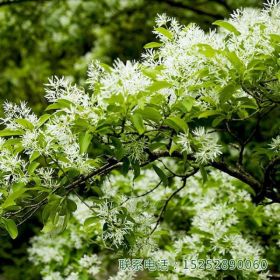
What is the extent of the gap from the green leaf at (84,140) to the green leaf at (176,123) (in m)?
0.27

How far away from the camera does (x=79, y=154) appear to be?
1.91 meters

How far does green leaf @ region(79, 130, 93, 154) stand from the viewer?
1747 mm

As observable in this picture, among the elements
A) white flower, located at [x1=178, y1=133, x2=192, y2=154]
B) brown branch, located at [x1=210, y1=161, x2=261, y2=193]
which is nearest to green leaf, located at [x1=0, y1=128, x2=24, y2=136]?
white flower, located at [x1=178, y1=133, x2=192, y2=154]

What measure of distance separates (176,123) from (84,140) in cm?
31

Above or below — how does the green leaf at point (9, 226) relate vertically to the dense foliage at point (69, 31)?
below

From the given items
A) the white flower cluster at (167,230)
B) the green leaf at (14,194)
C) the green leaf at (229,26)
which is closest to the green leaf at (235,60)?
the green leaf at (229,26)

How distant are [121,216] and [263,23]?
90 cm

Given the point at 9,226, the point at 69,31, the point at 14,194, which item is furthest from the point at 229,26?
the point at 69,31

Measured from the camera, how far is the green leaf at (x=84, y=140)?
→ 175 centimetres

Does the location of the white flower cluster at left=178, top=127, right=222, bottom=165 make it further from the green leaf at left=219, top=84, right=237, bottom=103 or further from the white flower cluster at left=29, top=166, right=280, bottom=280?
the white flower cluster at left=29, top=166, right=280, bottom=280

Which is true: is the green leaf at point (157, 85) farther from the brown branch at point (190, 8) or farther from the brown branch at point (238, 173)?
the brown branch at point (190, 8)

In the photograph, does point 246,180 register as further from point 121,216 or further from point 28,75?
point 28,75

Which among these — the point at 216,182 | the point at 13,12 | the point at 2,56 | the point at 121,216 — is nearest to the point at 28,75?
the point at 2,56

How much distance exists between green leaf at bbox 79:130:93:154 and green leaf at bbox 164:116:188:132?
267 mm
